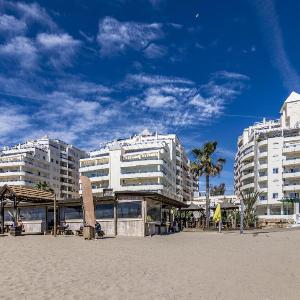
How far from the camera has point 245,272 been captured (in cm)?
1277

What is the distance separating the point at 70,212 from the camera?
112 ft

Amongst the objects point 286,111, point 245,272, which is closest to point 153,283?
point 245,272

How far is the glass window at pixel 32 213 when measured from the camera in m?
35.9

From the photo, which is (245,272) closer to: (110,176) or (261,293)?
(261,293)

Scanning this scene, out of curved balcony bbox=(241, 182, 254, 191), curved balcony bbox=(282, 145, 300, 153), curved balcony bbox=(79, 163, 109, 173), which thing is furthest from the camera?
curved balcony bbox=(241, 182, 254, 191)

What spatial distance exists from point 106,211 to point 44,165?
284 ft

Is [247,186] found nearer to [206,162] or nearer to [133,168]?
[133,168]

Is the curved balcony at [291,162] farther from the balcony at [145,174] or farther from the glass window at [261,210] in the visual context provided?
the balcony at [145,174]

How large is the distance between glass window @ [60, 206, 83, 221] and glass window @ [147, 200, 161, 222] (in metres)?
5.23

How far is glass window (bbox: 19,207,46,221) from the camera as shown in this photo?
35.9m

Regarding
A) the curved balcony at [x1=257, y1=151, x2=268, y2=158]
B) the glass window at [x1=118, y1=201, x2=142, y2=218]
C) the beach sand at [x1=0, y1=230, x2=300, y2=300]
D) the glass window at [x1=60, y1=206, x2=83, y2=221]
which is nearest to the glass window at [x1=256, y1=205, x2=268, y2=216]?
the curved balcony at [x1=257, y1=151, x2=268, y2=158]

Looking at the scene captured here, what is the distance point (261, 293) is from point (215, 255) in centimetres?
825

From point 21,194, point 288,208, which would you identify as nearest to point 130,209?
point 21,194

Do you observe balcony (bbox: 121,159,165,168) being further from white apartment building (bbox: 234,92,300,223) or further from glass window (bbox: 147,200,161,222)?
glass window (bbox: 147,200,161,222)
